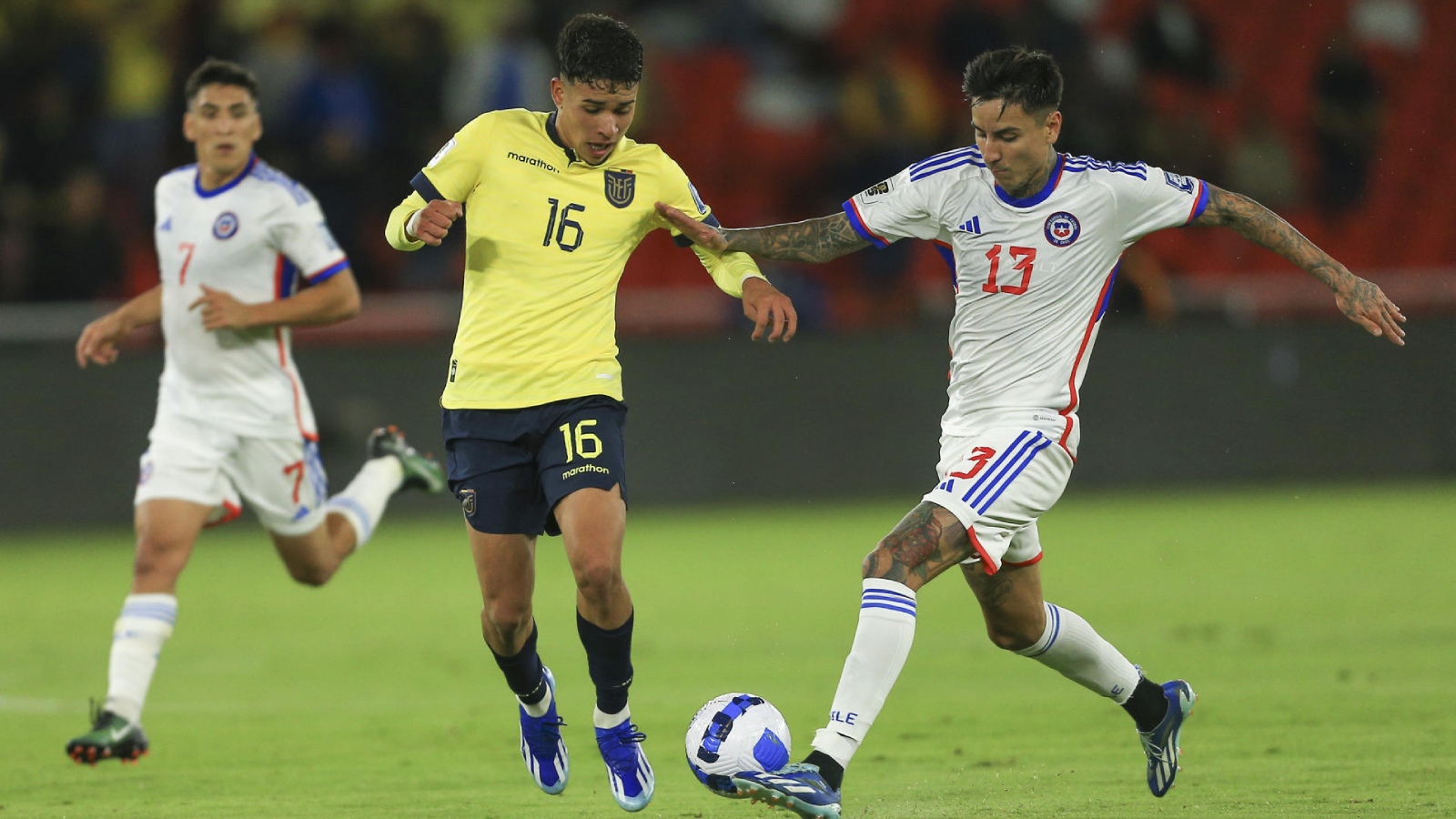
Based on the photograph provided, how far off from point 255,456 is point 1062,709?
347 centimetres

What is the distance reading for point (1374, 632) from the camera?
8.61 m

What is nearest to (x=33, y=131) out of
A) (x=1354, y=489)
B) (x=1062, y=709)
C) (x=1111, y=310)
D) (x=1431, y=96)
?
(x=1111, y=310)

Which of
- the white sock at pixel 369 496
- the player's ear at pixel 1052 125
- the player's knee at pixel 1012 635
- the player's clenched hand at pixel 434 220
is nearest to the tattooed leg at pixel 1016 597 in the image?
the player's knee at pixel 1012 635

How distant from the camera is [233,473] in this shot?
287 inches

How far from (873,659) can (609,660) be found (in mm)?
1071

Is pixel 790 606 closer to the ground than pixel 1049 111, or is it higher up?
closer to the ground

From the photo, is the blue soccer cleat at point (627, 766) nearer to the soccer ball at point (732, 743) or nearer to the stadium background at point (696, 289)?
the soccer ball at point (732, 743)

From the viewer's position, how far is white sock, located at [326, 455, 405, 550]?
8387 mm

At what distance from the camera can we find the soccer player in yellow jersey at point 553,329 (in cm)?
560

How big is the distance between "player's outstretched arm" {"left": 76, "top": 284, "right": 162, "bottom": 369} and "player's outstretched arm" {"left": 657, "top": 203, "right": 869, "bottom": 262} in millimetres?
2517

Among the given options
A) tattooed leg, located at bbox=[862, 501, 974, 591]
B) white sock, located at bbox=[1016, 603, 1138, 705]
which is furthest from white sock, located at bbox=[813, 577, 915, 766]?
white sock, located at bbox=[1016, 603, 1138, 705]

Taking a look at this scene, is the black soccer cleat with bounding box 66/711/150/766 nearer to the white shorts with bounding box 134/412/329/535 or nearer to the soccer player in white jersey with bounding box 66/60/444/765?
the soccer player in white jersey with bounding box 66/60/444/765

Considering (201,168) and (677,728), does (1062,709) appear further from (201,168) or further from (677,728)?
(201,168)

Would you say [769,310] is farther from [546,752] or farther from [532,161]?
[546,752]
